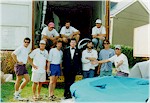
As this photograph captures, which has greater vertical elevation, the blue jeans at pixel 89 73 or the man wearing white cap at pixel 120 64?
the man wearing white cap at pixel 120 64

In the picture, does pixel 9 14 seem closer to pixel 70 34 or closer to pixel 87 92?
pixel 70 34

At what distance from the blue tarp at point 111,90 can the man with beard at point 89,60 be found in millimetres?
2477

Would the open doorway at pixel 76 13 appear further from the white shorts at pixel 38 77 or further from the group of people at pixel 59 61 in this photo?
the white shorts at pixel 38 77

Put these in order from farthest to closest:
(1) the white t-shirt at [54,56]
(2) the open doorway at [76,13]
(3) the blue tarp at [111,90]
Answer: (2) the open doorway at [76,13], (1) the white t-shirt at [54,56], (3) the blue tarp at [111,90]

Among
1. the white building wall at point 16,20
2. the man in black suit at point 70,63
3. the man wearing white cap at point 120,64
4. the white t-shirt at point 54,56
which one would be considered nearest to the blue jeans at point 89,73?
the man in black suit at point 70,63

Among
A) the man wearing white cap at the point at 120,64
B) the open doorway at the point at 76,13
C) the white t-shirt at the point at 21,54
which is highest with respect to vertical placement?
the open doorway at the point at 76,13

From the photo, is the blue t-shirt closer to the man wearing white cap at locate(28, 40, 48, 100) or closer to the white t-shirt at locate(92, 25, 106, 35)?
the white t-shirt at locate(92, 25, 106, 35)

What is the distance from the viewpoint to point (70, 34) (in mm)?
7562

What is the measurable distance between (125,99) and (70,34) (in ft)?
13.3

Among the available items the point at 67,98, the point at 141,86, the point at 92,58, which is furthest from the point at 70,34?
the point at 141,86

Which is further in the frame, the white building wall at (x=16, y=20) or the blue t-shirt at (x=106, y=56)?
the white building wall at (x=16, y=20)

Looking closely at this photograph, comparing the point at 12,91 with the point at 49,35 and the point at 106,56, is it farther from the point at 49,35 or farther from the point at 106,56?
the point at 106,56

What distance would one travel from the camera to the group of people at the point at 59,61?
682cm

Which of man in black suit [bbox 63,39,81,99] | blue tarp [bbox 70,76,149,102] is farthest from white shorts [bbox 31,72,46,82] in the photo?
blue tarp [bbox 70,76,149,102]
